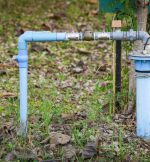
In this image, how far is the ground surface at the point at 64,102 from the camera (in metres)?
4.01

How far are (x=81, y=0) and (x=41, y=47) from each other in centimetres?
284

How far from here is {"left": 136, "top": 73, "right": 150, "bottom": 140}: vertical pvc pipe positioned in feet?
13.5

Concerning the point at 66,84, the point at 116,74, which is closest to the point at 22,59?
the point at 116,74

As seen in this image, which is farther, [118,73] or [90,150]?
[118,73]

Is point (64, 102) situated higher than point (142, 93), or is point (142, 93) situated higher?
point (142, 93)

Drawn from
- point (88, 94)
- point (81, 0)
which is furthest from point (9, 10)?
point (88, 94)

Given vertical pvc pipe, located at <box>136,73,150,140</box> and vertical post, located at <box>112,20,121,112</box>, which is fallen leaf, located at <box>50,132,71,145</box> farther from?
vertical post, located at <box>112,20,121,112</box>

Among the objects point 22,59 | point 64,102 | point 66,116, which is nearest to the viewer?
point 22,59

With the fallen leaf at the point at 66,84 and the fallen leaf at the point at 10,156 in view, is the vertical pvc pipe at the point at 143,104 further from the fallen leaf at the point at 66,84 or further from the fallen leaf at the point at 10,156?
the fallen leaf at the point at 66,84

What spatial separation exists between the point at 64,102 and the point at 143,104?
51.3 inches

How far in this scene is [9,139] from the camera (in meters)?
4.14

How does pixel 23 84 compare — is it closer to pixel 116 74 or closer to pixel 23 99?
pixel 23 99

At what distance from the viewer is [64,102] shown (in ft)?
17.3

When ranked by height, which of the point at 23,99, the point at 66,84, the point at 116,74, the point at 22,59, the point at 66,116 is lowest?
the point at 66,116
